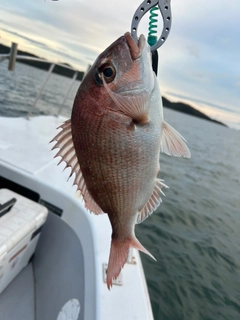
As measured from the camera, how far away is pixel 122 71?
1028 millimetres

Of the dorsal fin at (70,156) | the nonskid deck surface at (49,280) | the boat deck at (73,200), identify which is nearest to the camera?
the dorsal fin at (70,156)

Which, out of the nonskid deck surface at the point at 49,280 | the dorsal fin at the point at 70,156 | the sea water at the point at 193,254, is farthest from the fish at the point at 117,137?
the sea water at the point at 193,254

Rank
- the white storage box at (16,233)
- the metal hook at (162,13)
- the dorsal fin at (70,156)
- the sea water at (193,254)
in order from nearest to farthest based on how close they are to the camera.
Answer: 1. the metal hook at (162,13)
2. the dorsal fin at (70,156)
3. the white storage box at (16,233)
4. the sea water at (193,254)

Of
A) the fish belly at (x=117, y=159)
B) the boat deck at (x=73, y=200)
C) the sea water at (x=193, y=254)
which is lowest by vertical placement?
the sea water at (x=193, y=254)

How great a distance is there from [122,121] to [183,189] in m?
8.44

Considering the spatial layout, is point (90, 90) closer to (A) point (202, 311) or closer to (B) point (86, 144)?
(B) point (86, 144)

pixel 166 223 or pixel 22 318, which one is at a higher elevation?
pixel 22 318

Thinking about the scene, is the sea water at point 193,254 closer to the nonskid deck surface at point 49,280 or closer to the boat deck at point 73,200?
the nonskid deck surface at point 49,280

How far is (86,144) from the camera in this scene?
3.09ft

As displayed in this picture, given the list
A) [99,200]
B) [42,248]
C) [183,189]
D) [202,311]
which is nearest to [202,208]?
[183,189]

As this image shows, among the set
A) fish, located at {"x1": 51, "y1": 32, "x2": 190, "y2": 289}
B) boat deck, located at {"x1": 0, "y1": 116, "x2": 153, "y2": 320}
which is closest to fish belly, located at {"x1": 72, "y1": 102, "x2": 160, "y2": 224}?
fish, located at {"x1": 51, "y1": 32, "x2": 190, "y2": 289}

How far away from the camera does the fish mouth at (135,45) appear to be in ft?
3.17

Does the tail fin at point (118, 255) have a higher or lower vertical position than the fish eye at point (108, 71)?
lower

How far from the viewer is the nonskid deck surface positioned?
237 cm
